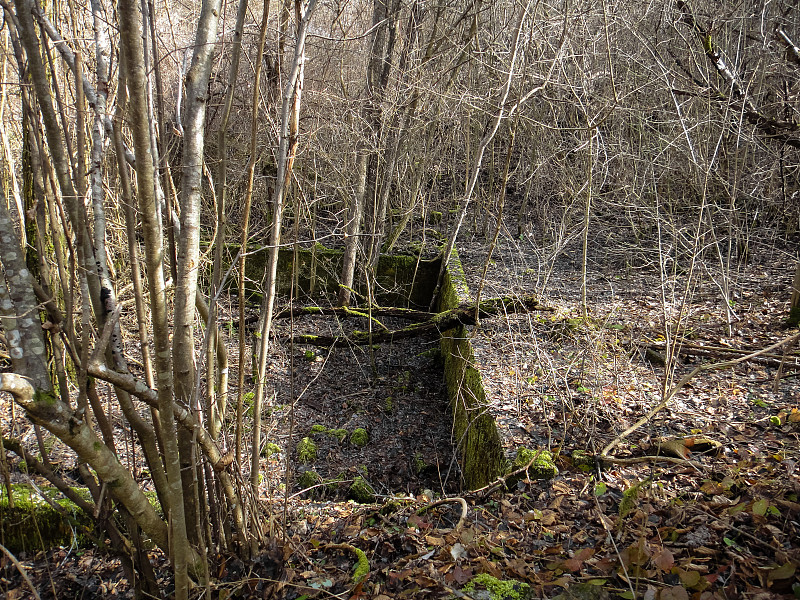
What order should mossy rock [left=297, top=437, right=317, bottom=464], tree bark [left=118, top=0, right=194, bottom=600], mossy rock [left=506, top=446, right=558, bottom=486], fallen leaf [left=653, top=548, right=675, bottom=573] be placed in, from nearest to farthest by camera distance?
tree bark [left=118, top=0, right=194, bottom=600] → fallen leaf [left=653, top=548, right=675, bottom=573] → mossy rock [left=506, top=446, right=558, bottom=486] → mossy rock [left=297, top=437, right=317, bottom=464]

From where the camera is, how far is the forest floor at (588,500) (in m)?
2.48

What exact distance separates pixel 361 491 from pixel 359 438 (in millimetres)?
1244

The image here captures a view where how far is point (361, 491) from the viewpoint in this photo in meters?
4.84

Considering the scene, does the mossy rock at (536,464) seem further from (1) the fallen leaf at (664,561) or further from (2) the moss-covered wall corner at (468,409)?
(1) the fallen leaf at (664,561)

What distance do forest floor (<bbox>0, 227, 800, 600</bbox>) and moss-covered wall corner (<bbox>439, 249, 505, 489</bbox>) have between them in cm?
16

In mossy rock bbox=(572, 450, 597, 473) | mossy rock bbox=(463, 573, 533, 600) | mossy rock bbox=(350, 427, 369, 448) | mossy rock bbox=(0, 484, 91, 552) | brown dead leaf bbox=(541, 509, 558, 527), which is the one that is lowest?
mossy rock bbox=(350, 427, 369, 448)

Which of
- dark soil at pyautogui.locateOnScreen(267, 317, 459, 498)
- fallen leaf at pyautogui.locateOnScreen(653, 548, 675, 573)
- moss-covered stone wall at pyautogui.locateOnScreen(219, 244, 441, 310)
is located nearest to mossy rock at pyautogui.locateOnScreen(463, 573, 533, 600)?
fallen leaf at pyautogui.locateOnScreen(653, 548, 675, 573)

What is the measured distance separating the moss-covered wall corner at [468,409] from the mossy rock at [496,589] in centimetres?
120

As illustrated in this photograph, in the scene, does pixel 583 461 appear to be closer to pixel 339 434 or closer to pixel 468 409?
pixel 468 409

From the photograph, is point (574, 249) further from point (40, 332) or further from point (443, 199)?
point (40, 332)

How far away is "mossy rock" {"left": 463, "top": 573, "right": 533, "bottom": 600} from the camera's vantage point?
2.40 m

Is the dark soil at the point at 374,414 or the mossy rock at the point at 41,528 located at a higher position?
the mossy rock at the point at 41,528

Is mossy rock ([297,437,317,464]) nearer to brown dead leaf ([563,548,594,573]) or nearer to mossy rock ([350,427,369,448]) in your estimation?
mossy rock ([350,427,369,448])

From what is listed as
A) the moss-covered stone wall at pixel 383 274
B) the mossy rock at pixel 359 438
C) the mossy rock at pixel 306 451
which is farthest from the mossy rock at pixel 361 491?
the moss-covered stone wall at pixel 383 274
